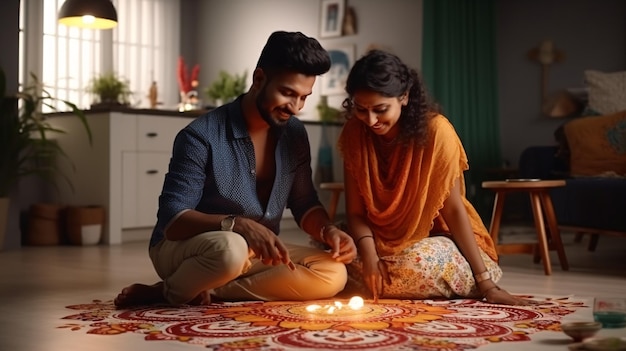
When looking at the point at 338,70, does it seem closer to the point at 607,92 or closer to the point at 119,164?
the point at 119,164

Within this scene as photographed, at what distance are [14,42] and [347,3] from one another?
3.34 metres

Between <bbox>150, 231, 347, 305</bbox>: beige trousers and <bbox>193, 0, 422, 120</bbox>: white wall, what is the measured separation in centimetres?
456

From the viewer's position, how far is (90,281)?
3.36 m

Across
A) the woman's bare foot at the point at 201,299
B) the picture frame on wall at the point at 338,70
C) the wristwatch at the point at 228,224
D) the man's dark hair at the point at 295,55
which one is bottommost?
the woman's bare foot at the point at 201,299

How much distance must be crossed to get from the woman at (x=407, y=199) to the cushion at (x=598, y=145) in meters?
1.91

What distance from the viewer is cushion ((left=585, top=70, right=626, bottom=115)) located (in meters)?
4.81

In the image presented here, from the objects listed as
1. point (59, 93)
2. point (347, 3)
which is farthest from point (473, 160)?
point (59, 93)

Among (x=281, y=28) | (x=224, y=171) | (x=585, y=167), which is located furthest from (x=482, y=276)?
(x=281, y=28)

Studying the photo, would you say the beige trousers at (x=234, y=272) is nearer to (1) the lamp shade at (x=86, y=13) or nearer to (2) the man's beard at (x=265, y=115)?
A: (2) the man's beard at (x=265, y=115)

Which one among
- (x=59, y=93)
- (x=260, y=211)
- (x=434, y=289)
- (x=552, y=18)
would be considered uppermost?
(x=552, y=18)

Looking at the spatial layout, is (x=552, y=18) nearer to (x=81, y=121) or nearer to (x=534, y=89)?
(x=534, y=89)

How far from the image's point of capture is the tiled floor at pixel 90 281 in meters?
2.07

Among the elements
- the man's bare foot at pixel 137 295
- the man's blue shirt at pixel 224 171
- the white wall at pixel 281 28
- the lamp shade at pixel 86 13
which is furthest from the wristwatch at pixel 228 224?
the white wall at pixel 281 28

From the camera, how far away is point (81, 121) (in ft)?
17.7
